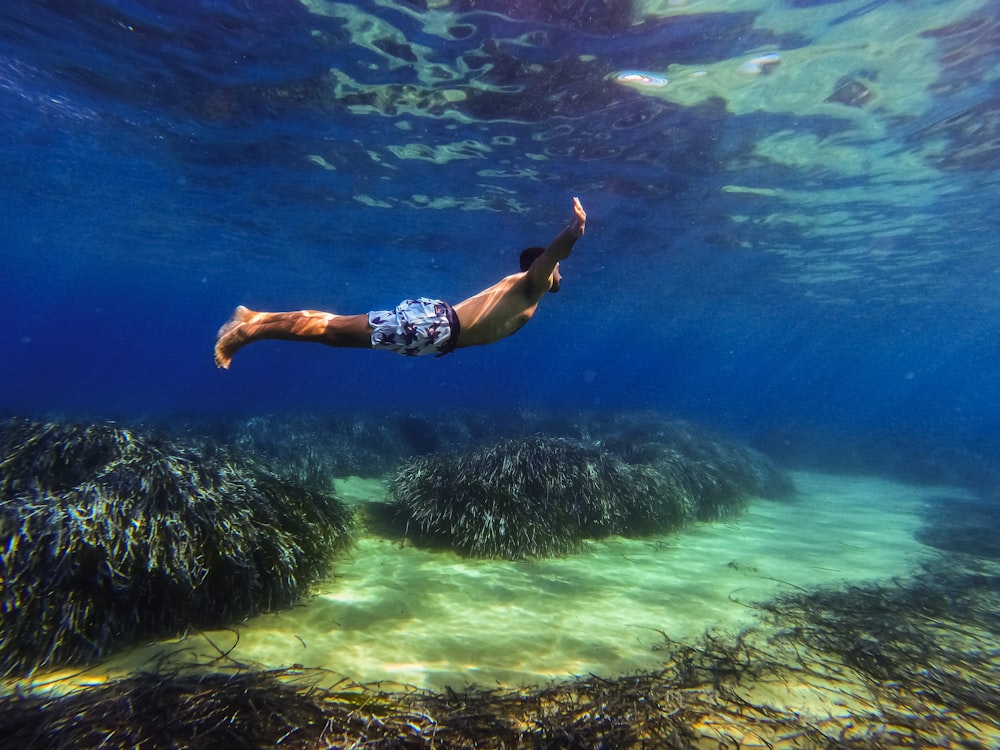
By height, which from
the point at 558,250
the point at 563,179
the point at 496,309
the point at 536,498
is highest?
the point at 563,179

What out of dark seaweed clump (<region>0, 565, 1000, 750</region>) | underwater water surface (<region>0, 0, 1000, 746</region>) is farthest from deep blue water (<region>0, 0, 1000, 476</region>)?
dark seaweed clump (<region>0, 565, 1000, 750</region>)

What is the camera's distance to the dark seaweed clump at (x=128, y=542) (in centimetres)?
381

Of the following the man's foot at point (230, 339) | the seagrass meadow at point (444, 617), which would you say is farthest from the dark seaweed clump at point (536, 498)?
the man's foot at point (230, 339)

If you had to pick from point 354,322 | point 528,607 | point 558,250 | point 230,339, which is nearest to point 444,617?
point 528,607

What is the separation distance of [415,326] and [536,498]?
13.5 feet

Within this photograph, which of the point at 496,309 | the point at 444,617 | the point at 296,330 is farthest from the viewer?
the point at 496,309

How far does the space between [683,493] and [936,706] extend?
248 inches

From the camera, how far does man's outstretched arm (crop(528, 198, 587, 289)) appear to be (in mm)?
4730

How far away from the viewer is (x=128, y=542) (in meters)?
4.23

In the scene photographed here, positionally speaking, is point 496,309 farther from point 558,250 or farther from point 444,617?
point 444,617

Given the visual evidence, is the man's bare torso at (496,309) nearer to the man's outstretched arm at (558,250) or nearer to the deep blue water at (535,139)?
the man's outstretched arm at (558,250)

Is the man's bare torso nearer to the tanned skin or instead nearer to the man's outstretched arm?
the tanned skin

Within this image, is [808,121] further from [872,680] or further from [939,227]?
[872,680]

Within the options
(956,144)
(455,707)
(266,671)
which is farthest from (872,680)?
(956,144)
